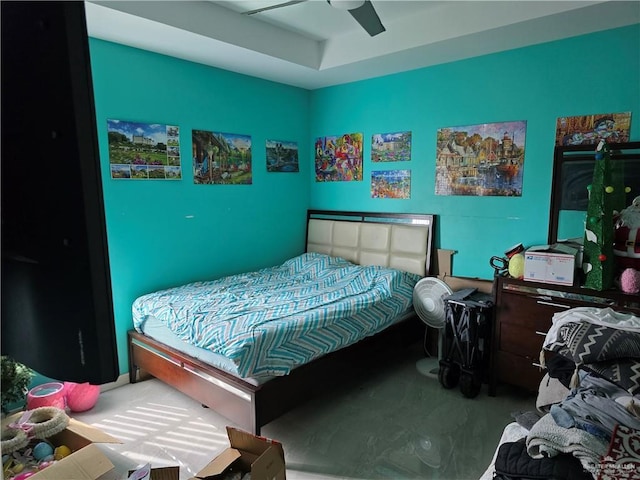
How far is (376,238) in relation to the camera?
3982mm

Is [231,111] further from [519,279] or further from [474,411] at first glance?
[474,411]

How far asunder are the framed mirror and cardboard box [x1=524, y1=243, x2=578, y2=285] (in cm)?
32

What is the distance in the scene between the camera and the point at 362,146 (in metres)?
4.11

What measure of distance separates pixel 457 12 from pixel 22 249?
3.14 m

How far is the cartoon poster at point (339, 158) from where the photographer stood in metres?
4.16

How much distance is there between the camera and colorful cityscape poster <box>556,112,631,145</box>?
275cm

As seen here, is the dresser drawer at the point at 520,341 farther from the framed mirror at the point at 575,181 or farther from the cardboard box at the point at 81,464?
the cardboard box at the point at 81,464

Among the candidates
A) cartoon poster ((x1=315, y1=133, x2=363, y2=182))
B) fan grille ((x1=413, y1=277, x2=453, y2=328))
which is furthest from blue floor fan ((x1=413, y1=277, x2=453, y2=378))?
cartoon poster ((x1=315, y1=133, x2=363, y2=182))

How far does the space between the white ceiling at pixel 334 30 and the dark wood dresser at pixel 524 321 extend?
5.53ft

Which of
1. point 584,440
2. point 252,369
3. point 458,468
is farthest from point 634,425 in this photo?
point 252,369

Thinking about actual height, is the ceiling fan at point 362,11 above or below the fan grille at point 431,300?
above

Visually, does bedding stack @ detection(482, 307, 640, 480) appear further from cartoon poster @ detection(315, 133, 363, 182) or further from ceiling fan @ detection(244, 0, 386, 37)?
cartoon poster @ detection(315, 133, 363, 182)

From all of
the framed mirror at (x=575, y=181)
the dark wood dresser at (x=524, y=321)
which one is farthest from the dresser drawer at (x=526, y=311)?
the framed mirror at (x=575, y=181)

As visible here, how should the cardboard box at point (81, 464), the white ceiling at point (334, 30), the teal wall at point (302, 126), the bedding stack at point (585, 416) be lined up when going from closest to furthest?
1. the bedding stack at point (585, 416)
2. the cardboard box at point (81, 464)
3. the white ceiling at point (334, 30)
4. the teal wall at point (302, 126)
